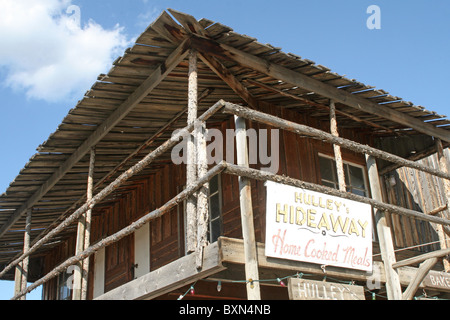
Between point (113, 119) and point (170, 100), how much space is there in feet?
2.92

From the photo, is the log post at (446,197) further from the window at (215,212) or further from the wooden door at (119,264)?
the wooden door at (119,264)

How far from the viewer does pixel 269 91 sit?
8117mm

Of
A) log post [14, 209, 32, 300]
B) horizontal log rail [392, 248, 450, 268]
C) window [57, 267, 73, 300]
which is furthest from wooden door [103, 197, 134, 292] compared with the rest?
horizontal log rail [392, 248, 450, 268]

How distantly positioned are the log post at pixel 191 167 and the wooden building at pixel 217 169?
14 mm

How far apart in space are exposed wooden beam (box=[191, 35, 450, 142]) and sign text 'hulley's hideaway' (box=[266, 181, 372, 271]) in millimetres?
1971

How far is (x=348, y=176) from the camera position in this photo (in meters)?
9.62

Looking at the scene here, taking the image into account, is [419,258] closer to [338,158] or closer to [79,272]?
[338,158]

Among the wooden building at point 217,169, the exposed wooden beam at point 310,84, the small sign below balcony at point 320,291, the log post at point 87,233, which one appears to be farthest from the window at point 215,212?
the small sign below balcony at point 320,291

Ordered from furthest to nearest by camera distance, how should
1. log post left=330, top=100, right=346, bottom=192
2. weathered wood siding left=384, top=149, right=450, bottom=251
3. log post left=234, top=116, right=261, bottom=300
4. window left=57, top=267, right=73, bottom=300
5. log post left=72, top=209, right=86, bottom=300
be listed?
1. window left=57, top=267, right=73, bottom=300
2. weathered wood siding left=384, top=149, right=450, bottom=251
3. log post left=72, top=209, right=86, bottom=300
4. log post left=330, top=100, right=346, bottom=192
5. log post left=234, top=116, right=261, bottom=300

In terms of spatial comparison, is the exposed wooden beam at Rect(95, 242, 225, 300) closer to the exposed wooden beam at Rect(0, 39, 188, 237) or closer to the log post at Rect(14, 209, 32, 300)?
the exposed wooden beam at Rect(0, 39, 188, 237)

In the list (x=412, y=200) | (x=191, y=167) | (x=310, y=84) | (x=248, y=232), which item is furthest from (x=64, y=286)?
(x=248, y=232)

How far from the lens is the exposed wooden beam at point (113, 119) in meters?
6.77

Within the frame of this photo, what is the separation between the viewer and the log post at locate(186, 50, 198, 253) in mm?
5637
